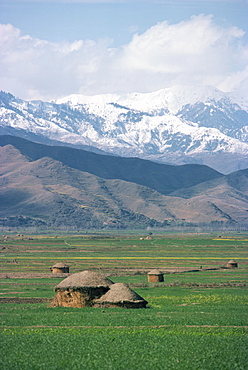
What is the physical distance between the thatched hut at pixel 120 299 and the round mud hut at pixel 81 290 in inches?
23.7

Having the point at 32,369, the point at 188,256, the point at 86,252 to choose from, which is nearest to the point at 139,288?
the point at 32,369

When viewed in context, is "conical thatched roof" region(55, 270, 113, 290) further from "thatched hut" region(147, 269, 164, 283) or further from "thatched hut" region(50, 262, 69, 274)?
"thatched hut" region(50, 262, 69, 274)

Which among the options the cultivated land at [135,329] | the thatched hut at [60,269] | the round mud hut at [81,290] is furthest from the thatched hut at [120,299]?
the thatched hut at [60,269]

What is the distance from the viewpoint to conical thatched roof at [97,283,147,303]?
44.7m

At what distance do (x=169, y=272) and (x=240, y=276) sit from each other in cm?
955

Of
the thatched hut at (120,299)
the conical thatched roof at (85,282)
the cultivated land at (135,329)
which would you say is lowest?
the cultivated land at (135,329)

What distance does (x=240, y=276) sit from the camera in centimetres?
7444

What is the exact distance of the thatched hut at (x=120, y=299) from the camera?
4466 centimetres

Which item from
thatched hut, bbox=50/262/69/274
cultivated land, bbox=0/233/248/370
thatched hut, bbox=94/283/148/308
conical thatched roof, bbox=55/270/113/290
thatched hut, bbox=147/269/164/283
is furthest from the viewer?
thatched hut, bbox=50/262/69/274

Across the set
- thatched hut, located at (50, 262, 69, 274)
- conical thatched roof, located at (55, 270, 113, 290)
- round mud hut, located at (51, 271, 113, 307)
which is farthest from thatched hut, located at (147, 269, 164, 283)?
round mud hut, located at (51, 271, 113, 307)

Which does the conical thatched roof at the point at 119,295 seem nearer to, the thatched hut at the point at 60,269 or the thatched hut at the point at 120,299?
the thatched hut at the point at 120,299

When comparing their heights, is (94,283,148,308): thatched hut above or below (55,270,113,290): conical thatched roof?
below

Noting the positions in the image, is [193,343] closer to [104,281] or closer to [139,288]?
[104,281]

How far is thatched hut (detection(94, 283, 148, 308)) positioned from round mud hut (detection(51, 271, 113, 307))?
1.97ft
